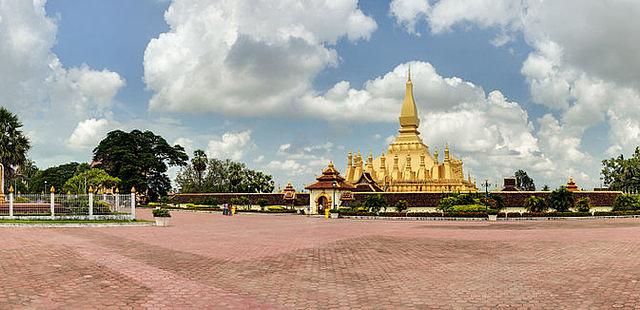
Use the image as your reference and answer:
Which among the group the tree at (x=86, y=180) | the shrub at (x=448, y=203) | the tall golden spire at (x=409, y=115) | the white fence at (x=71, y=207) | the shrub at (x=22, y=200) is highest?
the tall golden spire at (x=409, y=115)

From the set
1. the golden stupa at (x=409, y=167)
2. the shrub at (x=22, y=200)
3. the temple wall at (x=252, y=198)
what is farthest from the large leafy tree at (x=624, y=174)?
the shrub at (x=22, y=200)

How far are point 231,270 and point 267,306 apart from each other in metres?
3.84

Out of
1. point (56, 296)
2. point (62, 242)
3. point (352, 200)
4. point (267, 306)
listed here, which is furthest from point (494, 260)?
point (352, 200)

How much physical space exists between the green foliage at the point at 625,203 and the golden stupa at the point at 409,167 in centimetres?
1394

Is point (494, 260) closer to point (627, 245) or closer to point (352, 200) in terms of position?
point (627, 245)

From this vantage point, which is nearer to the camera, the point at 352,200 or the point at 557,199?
the point at 557,199

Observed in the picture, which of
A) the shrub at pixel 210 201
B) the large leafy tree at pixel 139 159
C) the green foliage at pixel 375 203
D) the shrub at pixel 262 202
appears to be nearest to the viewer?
the green foliage at pixel 375 203

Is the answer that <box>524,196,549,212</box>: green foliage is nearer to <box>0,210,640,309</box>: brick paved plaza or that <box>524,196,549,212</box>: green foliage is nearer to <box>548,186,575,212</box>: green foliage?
<box>548,186,575,212</box>: green foliage

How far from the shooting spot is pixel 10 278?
35.3 ft

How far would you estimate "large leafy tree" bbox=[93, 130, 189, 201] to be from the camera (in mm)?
64688

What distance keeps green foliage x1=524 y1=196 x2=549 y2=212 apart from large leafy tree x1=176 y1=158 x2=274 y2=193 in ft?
131

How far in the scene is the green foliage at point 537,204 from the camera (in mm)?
42812

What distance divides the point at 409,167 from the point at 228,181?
95.5ft

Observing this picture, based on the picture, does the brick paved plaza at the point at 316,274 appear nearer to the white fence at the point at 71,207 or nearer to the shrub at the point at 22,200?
the white fence at the point at 71,207
